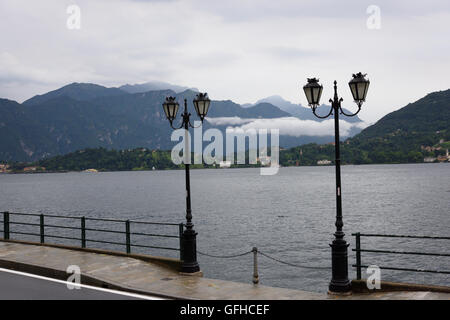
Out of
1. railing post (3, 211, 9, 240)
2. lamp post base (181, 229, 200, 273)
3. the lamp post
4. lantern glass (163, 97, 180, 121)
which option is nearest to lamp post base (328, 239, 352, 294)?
the lamp post

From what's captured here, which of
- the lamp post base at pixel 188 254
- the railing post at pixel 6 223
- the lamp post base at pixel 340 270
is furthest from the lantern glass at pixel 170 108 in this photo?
the railing post at pixel 6 223

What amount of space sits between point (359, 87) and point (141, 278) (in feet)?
25.5

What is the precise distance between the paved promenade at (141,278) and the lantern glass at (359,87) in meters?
4.93

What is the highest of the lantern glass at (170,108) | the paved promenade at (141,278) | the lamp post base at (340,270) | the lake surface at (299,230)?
the lantern glass at (170,108)

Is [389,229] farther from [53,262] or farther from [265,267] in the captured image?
[53,262]

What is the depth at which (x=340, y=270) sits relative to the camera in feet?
37.0

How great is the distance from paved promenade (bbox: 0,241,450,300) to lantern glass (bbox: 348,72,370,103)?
493cm

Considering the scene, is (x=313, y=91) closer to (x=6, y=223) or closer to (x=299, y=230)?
(x=6, y=223)

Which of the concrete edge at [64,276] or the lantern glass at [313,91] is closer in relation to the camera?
the concrete edge at [64,276]

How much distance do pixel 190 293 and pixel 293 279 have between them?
19.6 m

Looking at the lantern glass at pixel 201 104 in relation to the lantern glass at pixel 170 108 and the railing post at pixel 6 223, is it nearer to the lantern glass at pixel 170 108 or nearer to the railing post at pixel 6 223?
the lantern glass at pixel 170 108

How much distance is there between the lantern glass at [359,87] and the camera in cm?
1153

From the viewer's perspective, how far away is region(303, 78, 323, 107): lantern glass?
11.9m

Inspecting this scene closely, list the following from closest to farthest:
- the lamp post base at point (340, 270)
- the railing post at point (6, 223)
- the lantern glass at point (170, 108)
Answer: the lamp post base at point (340, 270)
the lantern glass at point (170, 108)
the railing post at point (6, 223)
